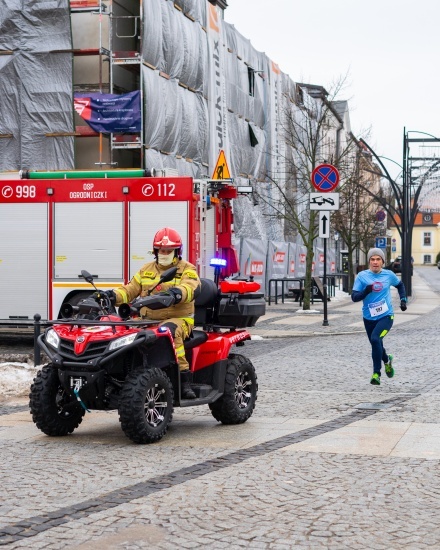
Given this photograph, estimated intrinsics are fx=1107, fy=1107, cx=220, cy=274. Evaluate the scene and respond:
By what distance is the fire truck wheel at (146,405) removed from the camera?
8531mm

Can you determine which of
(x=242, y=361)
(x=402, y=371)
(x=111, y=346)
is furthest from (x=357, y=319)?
(x=111, y=346)

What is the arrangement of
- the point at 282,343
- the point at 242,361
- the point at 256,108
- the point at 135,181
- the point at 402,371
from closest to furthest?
the point at 242,361, the point at 402,371, the point at 135,181, the point at 282,343, the point at 256,108

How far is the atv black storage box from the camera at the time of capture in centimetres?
987

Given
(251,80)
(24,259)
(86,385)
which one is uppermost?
(251,80)

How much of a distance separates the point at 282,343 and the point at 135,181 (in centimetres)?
404

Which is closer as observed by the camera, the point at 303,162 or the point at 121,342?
the point at 121,342

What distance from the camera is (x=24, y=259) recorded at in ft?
61.9

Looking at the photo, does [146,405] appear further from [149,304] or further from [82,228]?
[82,228]

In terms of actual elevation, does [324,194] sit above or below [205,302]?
above

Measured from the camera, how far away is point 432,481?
23.8ft

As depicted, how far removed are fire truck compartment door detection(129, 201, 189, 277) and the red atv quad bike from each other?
838 cm

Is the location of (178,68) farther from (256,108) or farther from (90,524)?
(90,524)

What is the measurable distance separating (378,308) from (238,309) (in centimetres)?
368

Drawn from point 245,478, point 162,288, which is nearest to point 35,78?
point 162,288
